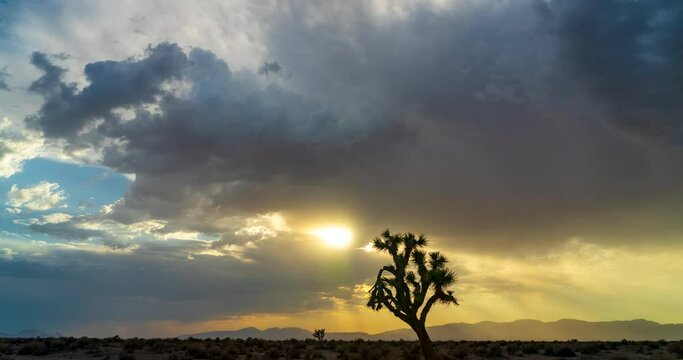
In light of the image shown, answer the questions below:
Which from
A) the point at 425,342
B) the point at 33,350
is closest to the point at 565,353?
the point at 425,342

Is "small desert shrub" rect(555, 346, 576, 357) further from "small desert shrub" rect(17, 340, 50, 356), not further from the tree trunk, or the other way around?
"small desert shrub" rect(17, 340, 50, 356)

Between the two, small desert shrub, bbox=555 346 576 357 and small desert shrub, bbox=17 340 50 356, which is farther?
small desert shrub, bbox=555 346 576 357

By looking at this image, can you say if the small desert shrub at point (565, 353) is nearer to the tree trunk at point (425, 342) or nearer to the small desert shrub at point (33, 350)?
the tree trunk at point (425, 342)

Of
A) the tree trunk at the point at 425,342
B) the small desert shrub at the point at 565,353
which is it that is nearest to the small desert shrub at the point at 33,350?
the tree trunk at the point at 425,342

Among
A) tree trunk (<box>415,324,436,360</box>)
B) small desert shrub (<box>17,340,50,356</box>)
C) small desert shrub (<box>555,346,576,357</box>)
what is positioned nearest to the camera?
tree trunk (<box>415,324,436,360</box>)

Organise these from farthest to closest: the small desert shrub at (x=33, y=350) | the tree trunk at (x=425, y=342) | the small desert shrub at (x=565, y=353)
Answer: the small desert shrub at (x=565, y=353)
the small desert shrub at (x=33, y=350)
the tree trunk at (x=425, y=342)

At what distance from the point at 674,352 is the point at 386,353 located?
952 inches

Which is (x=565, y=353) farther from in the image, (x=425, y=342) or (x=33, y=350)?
(x=33, y=350)

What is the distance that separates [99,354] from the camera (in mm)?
38344

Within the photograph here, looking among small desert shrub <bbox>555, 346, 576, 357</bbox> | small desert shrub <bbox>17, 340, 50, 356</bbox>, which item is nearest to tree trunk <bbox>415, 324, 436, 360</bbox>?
Result: small desert shrub <bbox>555, 346, 576, 357</bbox>

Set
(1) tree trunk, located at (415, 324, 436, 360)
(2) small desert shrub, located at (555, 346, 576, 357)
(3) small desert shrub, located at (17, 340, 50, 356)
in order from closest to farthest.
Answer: (1) tree trunk, located at (415, 324, 436, 360), (3) small desert shrub, located at (17, 340, 50, 356), (2) small desert shrub, located at (555, 346, 576, 357)

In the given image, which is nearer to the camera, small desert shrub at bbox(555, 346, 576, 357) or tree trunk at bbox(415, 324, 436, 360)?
tree trunk at bbox(415, 324, 436, 360)

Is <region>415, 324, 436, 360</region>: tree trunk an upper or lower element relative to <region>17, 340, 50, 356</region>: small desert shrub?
upper

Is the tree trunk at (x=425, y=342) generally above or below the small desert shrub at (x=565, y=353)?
above
